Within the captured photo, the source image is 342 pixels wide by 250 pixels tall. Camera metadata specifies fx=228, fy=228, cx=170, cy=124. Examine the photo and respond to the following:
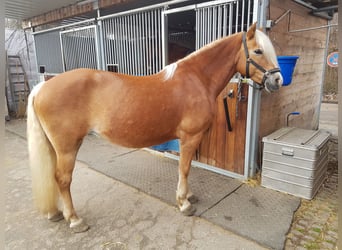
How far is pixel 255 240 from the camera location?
1.75 metres

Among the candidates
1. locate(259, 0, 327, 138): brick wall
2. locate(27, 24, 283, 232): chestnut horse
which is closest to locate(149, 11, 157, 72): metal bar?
locate(27, 24, 283, 232): chestnut horse

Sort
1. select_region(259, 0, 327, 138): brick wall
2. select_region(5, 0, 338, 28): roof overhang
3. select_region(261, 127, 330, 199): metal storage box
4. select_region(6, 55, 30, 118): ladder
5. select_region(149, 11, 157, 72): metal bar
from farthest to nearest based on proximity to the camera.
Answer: select_region(6, 55, 30, 118): ladder → select_region(5, 0, 338, 28): roof overhang → select_region(149, 11, 157, 72): metal bar → select_region(259, 0, 327, 138): brick wall → select_region(261, 127, 330, 199): metal storage box

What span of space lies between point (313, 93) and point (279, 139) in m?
2.24

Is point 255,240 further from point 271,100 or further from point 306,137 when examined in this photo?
point 271,100

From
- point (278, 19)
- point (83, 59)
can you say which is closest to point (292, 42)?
point (278, 19)

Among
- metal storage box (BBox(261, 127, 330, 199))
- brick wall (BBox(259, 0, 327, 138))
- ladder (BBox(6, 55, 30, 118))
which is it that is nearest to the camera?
metal storage box (BBox(261, 127, 330, 199))

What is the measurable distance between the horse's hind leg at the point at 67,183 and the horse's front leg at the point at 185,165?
85 cm

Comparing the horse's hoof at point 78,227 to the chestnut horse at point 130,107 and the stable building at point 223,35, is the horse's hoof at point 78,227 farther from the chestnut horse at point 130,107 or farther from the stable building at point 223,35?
the stable building at point 223,35

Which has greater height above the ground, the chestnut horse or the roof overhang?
the roof overhang

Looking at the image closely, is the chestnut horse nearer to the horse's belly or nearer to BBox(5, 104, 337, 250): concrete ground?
the horse's belly

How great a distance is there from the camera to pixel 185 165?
211 centimetres

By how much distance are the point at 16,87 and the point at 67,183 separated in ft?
20.1

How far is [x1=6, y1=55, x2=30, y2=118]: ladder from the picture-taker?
6.38 metres

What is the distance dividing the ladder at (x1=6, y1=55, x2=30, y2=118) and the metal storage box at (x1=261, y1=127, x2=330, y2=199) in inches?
257
